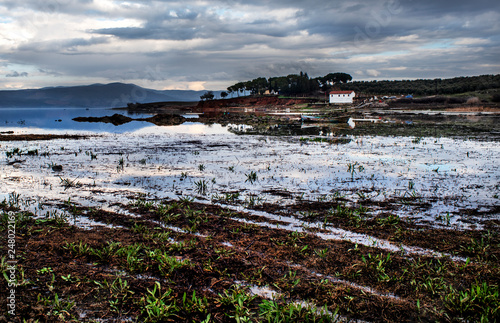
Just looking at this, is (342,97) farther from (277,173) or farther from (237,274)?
(237,274)

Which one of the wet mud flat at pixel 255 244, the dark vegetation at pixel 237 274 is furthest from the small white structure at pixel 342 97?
Answer: the dark vegetation at pixel 237 274

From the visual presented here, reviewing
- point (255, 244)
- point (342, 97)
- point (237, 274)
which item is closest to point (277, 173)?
point (255, 244)

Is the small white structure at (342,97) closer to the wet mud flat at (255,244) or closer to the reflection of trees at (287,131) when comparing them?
the reflection of trees at (287,131)

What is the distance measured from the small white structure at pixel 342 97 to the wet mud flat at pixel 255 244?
313ft

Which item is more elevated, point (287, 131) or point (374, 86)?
point (374, 86)

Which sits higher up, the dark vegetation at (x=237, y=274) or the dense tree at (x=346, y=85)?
the dense tree at (x=346, y=85)

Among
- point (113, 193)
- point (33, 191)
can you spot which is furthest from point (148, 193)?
point (33, 191)

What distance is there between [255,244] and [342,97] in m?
108

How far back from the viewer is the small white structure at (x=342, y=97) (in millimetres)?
107688

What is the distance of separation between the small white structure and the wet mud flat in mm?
95491

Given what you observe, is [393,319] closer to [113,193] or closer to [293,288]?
[293,288]

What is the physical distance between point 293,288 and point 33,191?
38.0 feet

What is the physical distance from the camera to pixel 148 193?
1241cm

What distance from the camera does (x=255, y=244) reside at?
7.54 meters
